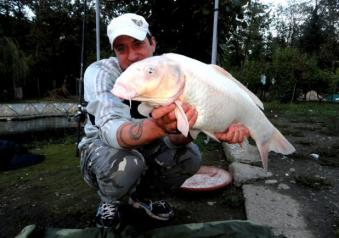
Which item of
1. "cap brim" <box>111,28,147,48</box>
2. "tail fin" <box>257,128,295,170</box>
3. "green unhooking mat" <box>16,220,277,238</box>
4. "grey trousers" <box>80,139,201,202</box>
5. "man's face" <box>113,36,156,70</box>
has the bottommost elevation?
"green unhooking mat" <box>16,220,277,238</box>

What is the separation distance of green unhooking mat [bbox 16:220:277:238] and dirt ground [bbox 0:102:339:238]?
0.82 ft

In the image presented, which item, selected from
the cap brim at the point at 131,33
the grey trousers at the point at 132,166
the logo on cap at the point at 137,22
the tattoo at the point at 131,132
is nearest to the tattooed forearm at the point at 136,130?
the tattoo at the point at 131,132

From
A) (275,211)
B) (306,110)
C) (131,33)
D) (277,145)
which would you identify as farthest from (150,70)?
(306,110)

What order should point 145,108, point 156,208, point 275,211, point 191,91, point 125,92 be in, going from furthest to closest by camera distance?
point 275,211
point 156,208
point 145,108
point 191,91
point 125,92

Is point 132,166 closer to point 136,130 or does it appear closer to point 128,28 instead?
point 136,130

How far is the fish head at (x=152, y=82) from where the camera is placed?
1.60 meters

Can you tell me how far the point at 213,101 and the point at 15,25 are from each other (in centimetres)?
3726

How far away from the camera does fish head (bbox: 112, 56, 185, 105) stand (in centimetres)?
160

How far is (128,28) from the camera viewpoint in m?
2.41

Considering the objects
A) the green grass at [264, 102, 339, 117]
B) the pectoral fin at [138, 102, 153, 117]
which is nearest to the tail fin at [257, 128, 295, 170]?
the pectoral fin at [138, 102, 153, 117]

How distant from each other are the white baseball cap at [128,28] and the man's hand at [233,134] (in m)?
0.86

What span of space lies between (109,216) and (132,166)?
1.26 ft

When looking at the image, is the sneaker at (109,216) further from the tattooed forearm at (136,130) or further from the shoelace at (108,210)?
the tattooed forearm at (136,130)

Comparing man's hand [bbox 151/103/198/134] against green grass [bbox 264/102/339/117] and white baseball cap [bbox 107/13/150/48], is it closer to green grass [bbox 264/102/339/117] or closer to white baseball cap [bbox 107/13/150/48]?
white baseball cap [bbox 107/13/150/48]
